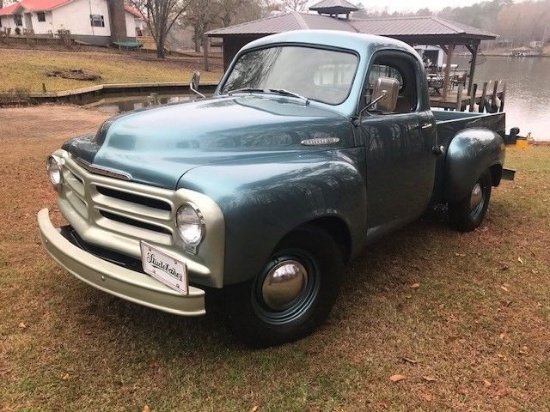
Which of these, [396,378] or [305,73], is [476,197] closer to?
[305,73]

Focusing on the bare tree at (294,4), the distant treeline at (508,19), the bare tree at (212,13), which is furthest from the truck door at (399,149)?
the distant treeline at (508,19)

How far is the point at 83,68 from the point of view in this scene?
27.0 metres

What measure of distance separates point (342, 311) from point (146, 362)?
139 cm

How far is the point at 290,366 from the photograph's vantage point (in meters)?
2.77

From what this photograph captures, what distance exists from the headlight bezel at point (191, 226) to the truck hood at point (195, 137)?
0.53 ft

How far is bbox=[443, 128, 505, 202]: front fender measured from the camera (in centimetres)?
435

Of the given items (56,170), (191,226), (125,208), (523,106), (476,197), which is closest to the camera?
(191,226)

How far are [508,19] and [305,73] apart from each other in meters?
124

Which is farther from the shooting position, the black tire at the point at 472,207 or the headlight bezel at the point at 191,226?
the black tire at the point at 472,207

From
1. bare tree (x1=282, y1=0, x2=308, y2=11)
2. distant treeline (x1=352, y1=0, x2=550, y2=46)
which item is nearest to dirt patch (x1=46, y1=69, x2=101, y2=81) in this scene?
bare tree (x1=282, y1=0, x2=308, y2=11)

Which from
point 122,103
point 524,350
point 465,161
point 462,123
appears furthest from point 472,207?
point 122,103

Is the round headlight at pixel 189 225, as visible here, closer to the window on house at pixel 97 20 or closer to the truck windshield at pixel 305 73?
the truck windshield at pixel 305 73

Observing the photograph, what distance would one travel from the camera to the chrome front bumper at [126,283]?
2322 millimetres

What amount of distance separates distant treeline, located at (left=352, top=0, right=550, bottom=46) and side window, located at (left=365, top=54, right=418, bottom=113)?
99275 mm
